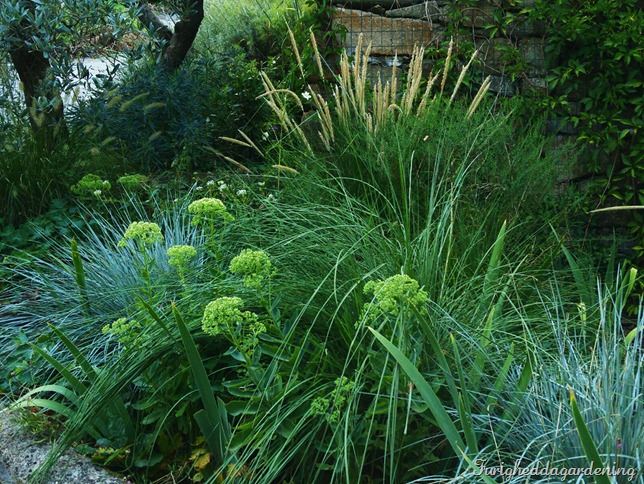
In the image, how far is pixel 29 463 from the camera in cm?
248

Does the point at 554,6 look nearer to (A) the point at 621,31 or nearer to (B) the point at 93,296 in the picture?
(A) the point at 621,31

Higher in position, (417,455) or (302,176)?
(302,176)

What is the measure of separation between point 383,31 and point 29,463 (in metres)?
4.32

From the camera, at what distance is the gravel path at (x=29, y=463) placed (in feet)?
7.72

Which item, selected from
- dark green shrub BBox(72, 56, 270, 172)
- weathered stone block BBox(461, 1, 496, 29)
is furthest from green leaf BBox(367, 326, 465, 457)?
weathered stone block BBox(461, 1, 496, 29)

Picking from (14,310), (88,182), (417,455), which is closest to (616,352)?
(417,455)

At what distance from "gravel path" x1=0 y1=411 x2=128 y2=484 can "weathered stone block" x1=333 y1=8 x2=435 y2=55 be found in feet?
13.3

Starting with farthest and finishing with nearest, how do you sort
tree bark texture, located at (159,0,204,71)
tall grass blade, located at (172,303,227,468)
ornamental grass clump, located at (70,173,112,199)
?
tree bark texture, located at (159,0,204,71) < ornamental grass clump, located at (70,173,112,199) < tall grass blade, located at (172,303,227,468)

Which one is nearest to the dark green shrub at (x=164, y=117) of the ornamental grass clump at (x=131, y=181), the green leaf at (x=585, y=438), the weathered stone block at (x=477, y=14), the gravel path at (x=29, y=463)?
the ornamental grass clump at (x=131, y=181)

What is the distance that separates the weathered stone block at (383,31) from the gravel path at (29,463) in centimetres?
404

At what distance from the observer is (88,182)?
4.05 meters

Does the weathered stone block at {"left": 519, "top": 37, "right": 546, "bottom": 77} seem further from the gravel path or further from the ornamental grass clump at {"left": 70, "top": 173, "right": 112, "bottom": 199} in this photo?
the gravel path

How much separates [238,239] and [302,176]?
26.0 inches

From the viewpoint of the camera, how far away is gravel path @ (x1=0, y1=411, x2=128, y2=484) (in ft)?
7.72
